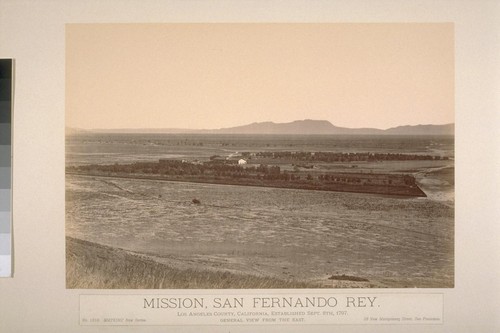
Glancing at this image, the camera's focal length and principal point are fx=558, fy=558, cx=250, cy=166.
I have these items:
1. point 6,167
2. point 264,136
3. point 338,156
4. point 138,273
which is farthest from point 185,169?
point 6,167

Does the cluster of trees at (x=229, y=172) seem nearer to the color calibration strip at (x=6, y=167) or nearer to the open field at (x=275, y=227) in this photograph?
the open field at (x=275, y=227)

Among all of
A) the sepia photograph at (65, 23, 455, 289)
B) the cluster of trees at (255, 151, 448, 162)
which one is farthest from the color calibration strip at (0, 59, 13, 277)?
the cluster of trees at (255, 151, 448, 162)

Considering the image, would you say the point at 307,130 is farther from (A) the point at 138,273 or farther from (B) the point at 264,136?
(A) the point at 138,273

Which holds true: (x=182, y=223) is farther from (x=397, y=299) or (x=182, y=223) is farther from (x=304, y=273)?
(x=397, y=299)

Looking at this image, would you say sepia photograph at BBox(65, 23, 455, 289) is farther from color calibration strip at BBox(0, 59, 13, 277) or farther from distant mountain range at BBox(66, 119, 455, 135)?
color calibration strip at BBox(0, 59, 13, 277)

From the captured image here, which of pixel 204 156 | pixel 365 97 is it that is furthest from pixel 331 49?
pixel 204 156

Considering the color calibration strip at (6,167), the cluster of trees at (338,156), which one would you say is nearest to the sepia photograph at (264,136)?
the cluster of trees at (338,156)
